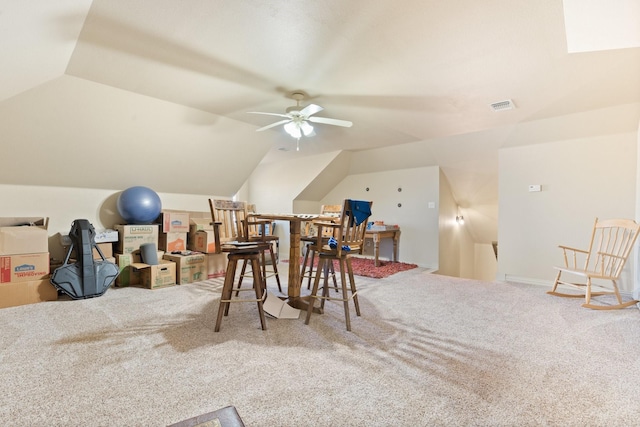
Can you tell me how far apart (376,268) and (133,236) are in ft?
11.9

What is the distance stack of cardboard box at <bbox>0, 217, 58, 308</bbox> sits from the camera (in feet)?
9.61

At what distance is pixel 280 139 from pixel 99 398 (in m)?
4.23

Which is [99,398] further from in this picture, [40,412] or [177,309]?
[177,309]

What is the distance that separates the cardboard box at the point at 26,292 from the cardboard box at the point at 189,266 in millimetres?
1197

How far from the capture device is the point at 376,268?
198 inches

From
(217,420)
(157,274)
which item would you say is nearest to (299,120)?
(157,274)

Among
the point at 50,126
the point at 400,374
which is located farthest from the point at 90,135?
the point at 400,374

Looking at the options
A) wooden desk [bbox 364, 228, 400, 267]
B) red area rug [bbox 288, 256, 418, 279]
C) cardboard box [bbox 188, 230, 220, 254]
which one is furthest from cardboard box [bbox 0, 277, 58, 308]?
wooden desk [bbox 364, 228, 400, 267]

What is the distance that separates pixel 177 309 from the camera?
2885mm

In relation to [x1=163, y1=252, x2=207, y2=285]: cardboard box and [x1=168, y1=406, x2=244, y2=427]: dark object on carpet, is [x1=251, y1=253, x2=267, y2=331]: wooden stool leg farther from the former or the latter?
[x1=163, y1=252, x2=207, y2=285]: cardboard box

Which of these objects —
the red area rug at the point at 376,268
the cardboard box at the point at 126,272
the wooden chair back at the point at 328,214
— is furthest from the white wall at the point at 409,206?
the cardboard box at the point at 126,272

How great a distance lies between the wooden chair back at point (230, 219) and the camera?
2645 millimetres

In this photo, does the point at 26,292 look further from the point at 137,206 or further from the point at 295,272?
the point at 295,272

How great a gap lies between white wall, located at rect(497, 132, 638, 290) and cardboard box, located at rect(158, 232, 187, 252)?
4778mm
